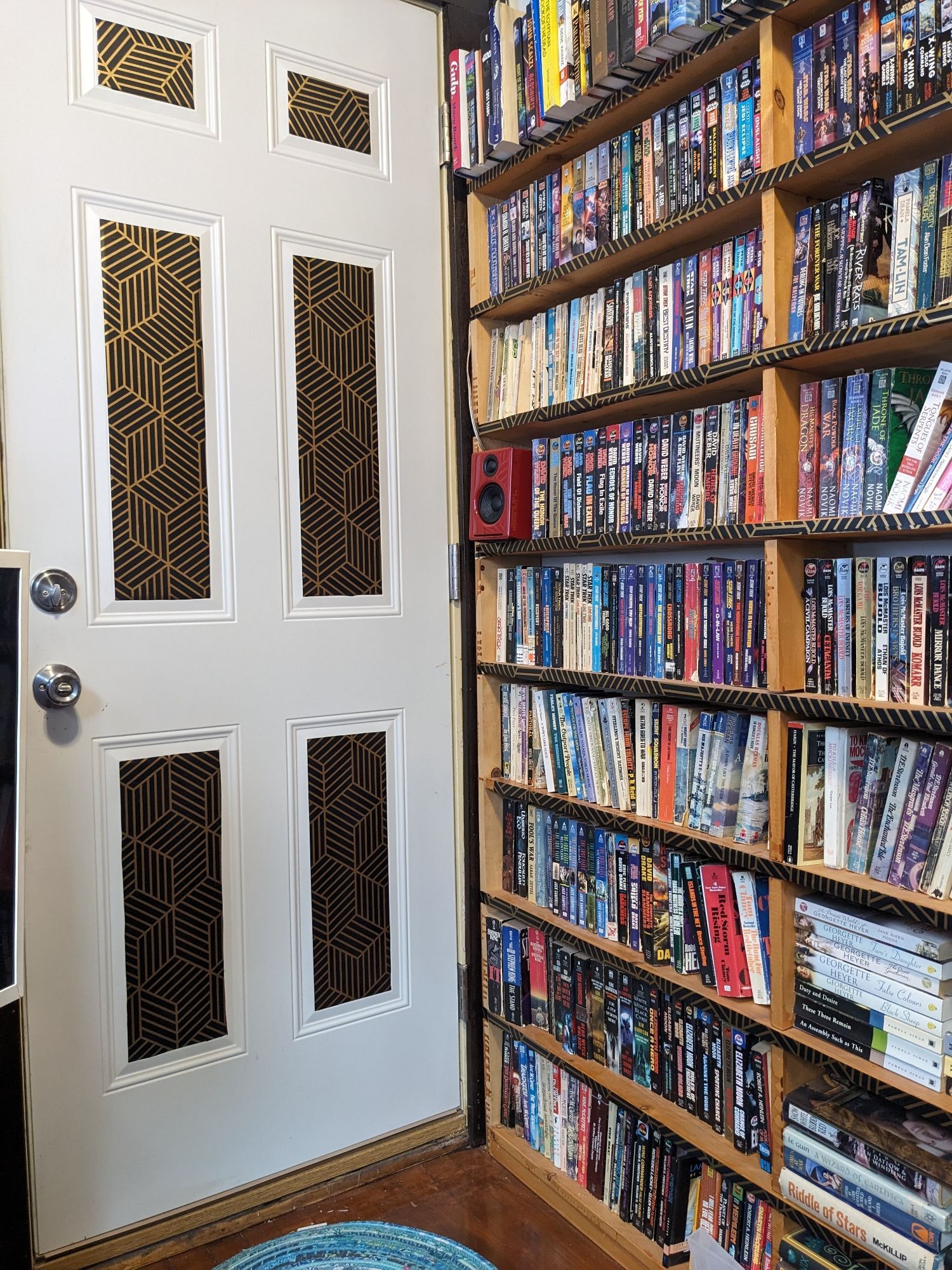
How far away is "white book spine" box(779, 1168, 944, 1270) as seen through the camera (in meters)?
1.27

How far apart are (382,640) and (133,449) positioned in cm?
61

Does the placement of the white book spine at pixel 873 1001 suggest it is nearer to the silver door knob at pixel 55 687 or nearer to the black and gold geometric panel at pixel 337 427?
the black and gold geometric panel at pixel 337 427

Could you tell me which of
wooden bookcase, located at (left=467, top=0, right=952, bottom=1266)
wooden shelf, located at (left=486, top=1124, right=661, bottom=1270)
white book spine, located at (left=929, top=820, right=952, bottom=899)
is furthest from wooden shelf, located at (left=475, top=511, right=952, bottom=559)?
wooden shelf, located at (left=486, top=1124, right=661, bottom=1270)

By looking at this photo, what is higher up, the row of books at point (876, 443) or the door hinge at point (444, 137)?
the door hinge at point (444, 137)

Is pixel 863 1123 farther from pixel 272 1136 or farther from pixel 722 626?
pixel 272 1136

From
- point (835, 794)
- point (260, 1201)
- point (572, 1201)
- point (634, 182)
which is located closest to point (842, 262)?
point (634, 182)

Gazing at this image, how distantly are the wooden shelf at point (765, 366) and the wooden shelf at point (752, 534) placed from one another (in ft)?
0.75

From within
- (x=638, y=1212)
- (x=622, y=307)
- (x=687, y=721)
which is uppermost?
(x=622, y=307)

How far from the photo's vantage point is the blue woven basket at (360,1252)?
164cm

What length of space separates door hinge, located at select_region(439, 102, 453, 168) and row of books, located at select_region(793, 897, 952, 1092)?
1601mm

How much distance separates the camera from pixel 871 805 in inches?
53.7

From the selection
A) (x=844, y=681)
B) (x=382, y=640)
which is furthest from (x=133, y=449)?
(x=844, y=681)

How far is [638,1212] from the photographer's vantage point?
5.68 feet

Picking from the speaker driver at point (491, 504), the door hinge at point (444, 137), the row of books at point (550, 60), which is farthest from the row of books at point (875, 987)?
the door hinge at point (444, 137)
